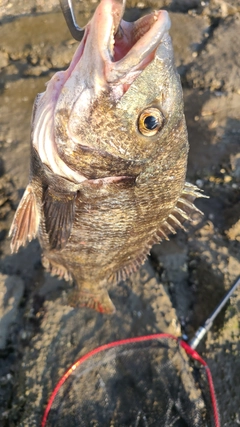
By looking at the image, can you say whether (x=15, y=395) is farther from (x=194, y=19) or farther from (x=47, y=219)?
(x=194, y=19)

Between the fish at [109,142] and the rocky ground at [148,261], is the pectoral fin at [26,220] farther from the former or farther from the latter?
the rocky ground at [148,261]

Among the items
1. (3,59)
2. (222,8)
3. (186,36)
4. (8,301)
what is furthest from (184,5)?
(8,301)

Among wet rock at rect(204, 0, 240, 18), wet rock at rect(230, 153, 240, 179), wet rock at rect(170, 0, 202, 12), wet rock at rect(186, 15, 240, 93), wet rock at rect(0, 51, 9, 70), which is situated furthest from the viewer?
wet rock at rect(170, 0, 202, 12)

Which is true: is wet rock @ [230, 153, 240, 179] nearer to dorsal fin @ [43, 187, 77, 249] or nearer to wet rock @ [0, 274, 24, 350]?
dorsal fin @ [43, 187, 77, 249]

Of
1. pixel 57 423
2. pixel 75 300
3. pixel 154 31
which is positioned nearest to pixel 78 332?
pixel 75 300

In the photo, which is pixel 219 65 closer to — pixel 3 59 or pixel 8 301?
pixel 3 59

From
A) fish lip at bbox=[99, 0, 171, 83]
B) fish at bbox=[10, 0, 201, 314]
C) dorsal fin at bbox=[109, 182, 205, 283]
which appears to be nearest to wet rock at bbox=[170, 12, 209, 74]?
dorsal fin at bbox=[109, 182, 205, 283]

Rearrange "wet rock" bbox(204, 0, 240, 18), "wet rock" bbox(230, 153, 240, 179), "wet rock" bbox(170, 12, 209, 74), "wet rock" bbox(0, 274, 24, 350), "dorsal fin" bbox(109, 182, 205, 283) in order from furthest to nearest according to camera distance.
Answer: "wet rock" bbox(204, 0, 240, 18)
"wet rock" bbox(170, 12, 209, 74)
"wet rock" bbox(230, 153, 240, 179)
"wet rock" bbox(0, 274, 24, 350)
"dorsal fin" bbox(109, 182, 205, 283)

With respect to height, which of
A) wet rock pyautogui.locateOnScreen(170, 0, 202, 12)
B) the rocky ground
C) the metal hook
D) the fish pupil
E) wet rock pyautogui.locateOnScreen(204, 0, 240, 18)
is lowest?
the rocky ground
